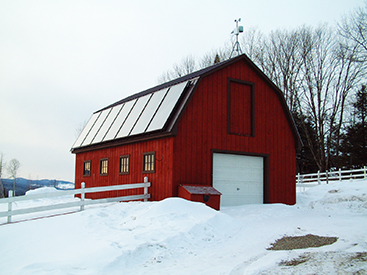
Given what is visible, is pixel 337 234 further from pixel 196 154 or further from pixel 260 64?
pixel 260 64

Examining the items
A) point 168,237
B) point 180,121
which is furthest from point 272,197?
point 168,237

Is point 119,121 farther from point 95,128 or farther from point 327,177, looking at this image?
point 327,177

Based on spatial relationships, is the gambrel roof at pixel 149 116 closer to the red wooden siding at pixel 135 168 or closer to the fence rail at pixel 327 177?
the red wooden siding at pixel 135 168

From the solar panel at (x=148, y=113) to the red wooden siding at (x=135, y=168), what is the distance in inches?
23.7

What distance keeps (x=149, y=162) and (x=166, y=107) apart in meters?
2.20

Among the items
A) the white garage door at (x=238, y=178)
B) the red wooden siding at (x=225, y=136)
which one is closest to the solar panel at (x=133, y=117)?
the red wooden siding at (x=225, y=136)

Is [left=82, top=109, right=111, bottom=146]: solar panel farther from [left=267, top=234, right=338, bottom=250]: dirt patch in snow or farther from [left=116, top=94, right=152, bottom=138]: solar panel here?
[left=267, top=234, right=338, bottom=250]: dirt patch in snow

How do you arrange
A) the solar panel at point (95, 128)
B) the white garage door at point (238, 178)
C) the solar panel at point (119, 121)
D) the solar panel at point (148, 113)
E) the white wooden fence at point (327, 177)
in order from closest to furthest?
the white garage door at point (238, 178), the solar panel at point (148, 113), the solar panel at point (119, 121), the solar panel at point (95, 128), the white wooden fence at point (327, 177)

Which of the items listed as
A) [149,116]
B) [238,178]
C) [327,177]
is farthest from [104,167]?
[327,177]

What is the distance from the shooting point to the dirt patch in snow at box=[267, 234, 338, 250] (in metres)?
7.86

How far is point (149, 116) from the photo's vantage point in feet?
48.4

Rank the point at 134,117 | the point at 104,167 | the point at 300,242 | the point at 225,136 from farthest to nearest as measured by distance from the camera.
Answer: the point at 104,167, the point at 134,117, the point at 225,136, the point at 300,242

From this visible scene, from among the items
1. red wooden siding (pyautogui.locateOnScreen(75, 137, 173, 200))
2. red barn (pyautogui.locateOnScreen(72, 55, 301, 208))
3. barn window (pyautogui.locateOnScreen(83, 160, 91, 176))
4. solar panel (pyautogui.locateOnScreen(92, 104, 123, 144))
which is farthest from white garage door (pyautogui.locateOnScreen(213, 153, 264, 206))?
barn window (pyautogui.locateOnScreen(83, 160, 91, 176))

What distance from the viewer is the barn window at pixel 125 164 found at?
15624 millimetres
